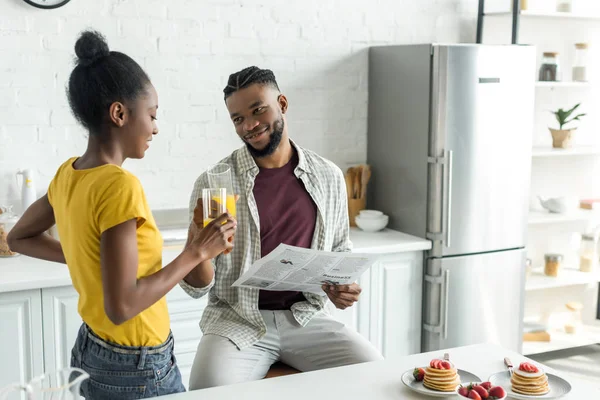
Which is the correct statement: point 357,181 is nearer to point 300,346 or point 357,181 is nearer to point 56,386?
point 300,346

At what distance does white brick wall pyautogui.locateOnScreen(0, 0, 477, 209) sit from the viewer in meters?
3.19

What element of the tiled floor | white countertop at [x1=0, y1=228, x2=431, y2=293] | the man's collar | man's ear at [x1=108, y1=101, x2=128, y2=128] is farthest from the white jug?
the tiled floor

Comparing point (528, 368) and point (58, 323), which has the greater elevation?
point (528, 368)

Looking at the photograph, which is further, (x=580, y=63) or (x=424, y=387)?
(x=580, y=63)

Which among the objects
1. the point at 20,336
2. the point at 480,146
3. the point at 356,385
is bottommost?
the point at 20,336

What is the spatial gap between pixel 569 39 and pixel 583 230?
3.63ft

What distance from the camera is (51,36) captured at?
3.20 meters

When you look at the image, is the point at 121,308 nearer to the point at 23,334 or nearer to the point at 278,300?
the point at 278,300

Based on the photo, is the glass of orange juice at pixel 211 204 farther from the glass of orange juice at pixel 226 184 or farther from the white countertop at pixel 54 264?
the white countertop at pixel 54 264

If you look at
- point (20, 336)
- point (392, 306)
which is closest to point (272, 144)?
point (20, 336)

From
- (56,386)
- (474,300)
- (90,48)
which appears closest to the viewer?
(56,386)

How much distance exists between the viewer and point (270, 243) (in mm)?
2590

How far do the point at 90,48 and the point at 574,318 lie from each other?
11.8ft

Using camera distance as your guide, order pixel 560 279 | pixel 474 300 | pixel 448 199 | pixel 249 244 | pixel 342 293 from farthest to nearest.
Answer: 1. pixel 560 279
2. pixel 474 300
3. pixel 448 199
4. pixel 249 244
5. pixel 342 293
